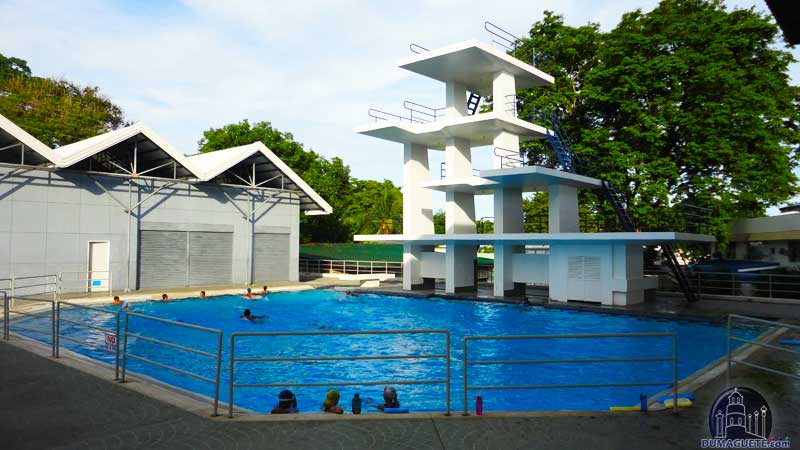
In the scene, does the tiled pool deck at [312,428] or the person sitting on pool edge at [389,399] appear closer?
the tiled pool deck at [312,428]

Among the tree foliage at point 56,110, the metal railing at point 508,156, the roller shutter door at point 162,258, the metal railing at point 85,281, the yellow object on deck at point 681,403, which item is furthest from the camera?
the tree foliage at point 56,110

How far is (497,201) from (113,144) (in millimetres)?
18155

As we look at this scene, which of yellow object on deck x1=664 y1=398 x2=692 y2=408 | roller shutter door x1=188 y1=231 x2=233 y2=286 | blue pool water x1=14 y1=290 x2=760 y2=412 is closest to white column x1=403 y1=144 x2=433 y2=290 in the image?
blue pool water x1=14 y1=290 x2=760 y2=412

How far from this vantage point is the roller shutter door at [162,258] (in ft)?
83.8

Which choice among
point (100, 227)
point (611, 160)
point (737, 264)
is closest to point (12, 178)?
point (100, 227)

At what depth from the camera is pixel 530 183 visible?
23.9 m

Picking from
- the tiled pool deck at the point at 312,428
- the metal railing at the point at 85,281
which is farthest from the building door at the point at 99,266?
the tiled pool deck at the point at 312,428

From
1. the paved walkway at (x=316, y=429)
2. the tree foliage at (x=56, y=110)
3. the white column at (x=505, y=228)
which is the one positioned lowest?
the paved walkway at (x=316, y=429)

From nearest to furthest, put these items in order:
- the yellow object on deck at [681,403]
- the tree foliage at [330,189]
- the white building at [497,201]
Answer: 1. the yellow object on deck at [681,403]
2. the white building at [497,201]
3. the tree foliage at [330,189]

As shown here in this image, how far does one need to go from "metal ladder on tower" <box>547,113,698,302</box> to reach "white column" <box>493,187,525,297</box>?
2.73 meters

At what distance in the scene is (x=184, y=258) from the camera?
88.8 feet

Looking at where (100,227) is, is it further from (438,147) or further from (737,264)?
(737,264)

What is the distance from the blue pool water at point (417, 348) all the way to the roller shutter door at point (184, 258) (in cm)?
398

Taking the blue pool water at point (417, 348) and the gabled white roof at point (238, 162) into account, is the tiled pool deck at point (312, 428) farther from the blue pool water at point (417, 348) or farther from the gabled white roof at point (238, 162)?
the gabled white roof at point (238, 162)
